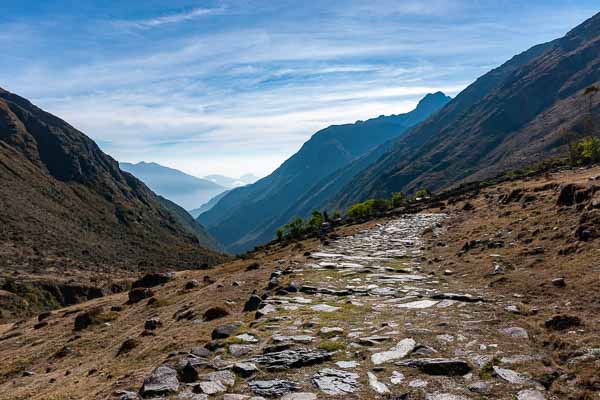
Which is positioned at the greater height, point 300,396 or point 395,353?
point 300,396

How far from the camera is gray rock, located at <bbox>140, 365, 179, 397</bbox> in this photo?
7250 millimetres

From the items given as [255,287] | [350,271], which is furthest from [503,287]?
[255,287]

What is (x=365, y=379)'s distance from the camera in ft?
23.2

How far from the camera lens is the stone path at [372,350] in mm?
6773

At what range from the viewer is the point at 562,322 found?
835 cm

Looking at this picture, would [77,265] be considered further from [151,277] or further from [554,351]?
[554,351]

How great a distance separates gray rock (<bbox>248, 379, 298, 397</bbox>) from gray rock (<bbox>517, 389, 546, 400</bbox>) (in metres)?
3.25

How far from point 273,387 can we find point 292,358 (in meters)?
1.10

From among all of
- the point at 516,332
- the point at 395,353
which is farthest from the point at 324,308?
the point at 516,332

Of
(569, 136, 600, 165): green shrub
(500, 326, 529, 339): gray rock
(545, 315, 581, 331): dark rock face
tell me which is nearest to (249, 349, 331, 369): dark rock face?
(500, 326, 529, 339): gray rock

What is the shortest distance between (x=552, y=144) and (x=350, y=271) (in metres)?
207

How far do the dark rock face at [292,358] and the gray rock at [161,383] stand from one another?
4.79 feet

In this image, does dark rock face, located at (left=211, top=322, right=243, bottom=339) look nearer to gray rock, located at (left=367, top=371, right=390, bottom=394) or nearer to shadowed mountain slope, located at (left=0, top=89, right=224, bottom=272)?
gray rock, located at (left=367, top=371, right=390, bottom=394)

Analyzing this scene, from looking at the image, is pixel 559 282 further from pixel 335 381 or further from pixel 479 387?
pixel 335 381
